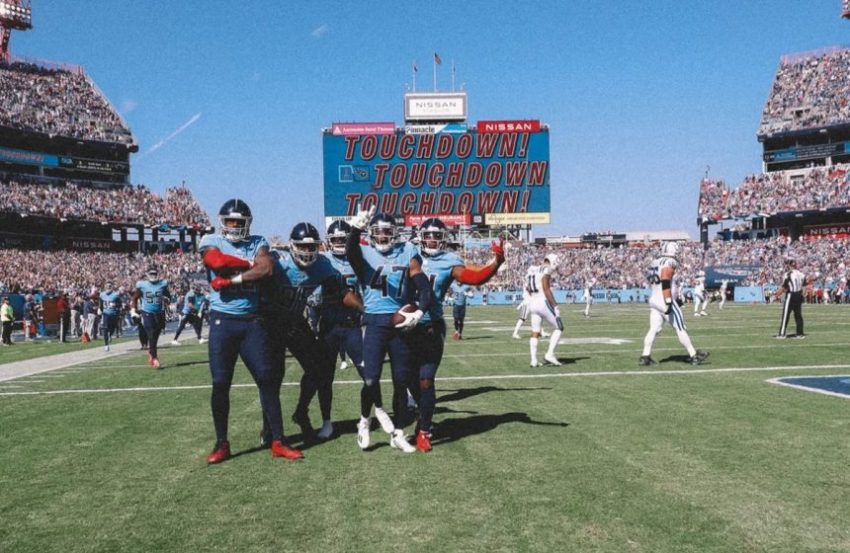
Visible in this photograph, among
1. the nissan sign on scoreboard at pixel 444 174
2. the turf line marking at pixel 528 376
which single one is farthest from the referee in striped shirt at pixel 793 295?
the nissan sign on scoreboard at pixel 444 174

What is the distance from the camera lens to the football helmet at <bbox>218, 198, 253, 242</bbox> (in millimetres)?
6129

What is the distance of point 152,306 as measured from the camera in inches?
550

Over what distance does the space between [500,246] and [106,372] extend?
9.76 m

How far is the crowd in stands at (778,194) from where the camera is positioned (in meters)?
58.0

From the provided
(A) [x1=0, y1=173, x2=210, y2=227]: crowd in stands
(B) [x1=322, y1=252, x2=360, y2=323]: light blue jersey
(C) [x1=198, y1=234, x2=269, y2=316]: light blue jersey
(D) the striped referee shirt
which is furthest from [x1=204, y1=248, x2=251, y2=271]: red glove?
(A) [x1=0, y1=173, x2=210, y2=227]: crowd in stands

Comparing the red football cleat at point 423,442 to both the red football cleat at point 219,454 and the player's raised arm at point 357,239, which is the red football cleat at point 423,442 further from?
the red football cleat at point 219,454

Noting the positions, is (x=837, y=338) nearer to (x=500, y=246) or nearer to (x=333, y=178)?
(x=500, y=246)

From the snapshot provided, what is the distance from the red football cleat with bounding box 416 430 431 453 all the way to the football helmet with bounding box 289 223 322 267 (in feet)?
6.20

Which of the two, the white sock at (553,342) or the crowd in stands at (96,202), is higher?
the crowd in stands at (96,202)

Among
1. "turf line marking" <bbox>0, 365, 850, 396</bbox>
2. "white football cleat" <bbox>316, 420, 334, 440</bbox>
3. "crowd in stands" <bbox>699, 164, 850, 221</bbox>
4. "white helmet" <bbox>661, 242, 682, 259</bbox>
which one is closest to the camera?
"white football cleat" <bbox>316, 420, 334, 440</bbox>

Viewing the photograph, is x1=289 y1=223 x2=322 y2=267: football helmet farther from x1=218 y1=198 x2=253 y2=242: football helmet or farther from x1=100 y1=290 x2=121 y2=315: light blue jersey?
x1=100 y1=290 x2=121 y2=315: light blue jersey

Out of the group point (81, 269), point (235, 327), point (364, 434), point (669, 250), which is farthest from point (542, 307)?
point (81, 269)

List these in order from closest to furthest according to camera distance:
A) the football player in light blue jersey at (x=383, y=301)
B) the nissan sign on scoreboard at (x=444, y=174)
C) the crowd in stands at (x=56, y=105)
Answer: the football player in light blue jersey at (x=383, y=301) < the nissan sign on scoreboard at (x=444, y=174) < the crowd in stands at (x=56, y=105)

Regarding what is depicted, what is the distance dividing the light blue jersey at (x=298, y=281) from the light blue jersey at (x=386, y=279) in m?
0.58
